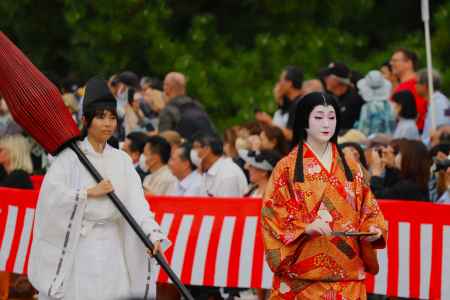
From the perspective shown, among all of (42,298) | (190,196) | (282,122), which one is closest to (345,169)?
(42,298)

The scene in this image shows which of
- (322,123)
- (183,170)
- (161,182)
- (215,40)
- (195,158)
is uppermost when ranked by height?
(215,40)

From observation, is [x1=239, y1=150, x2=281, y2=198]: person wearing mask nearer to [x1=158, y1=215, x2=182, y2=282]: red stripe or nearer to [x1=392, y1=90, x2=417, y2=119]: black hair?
[x1=158, y1=215, x2=182, y2=282]: red stripe

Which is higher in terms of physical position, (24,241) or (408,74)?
(408,74)

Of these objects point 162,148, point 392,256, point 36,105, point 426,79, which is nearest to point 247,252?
point 392,256

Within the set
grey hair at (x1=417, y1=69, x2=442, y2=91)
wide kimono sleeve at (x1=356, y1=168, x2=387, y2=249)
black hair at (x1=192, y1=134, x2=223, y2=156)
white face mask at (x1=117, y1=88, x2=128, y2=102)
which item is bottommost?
wide kimono sleeve at (x1=356, y1=168, x2=387, y2=249)

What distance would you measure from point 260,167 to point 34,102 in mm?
3376

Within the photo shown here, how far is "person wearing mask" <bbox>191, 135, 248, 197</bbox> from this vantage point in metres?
12.5

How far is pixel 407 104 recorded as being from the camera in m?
13.6

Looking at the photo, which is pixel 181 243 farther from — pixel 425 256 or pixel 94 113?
pixel 94 113

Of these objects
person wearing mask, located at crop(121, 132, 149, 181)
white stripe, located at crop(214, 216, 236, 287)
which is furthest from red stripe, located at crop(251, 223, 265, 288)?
person wearing mask, located at crop(121, 132, 149, 181)

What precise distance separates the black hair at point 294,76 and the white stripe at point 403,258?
4308 millimetres

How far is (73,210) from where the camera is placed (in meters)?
8.82

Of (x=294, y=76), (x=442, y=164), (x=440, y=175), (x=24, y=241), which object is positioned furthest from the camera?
(x=294, y=76)

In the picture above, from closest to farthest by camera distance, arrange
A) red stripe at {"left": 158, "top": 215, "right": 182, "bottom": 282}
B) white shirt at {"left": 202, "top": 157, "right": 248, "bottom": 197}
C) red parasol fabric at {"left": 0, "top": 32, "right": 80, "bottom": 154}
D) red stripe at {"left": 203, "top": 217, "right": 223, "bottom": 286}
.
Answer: red parasol fabric at {"left": 0, "top": 32, "right": 80, "bottom": 154} < red stripe at {"left": 203, "top": 217, "right": 223, "bottom": 286} < red stripe at {"left": 158, "top": 215, "right": 182, "bottom": 282} < white shirt at {"left": 202, "top": 157, "right": 248, "bottom": 197}
